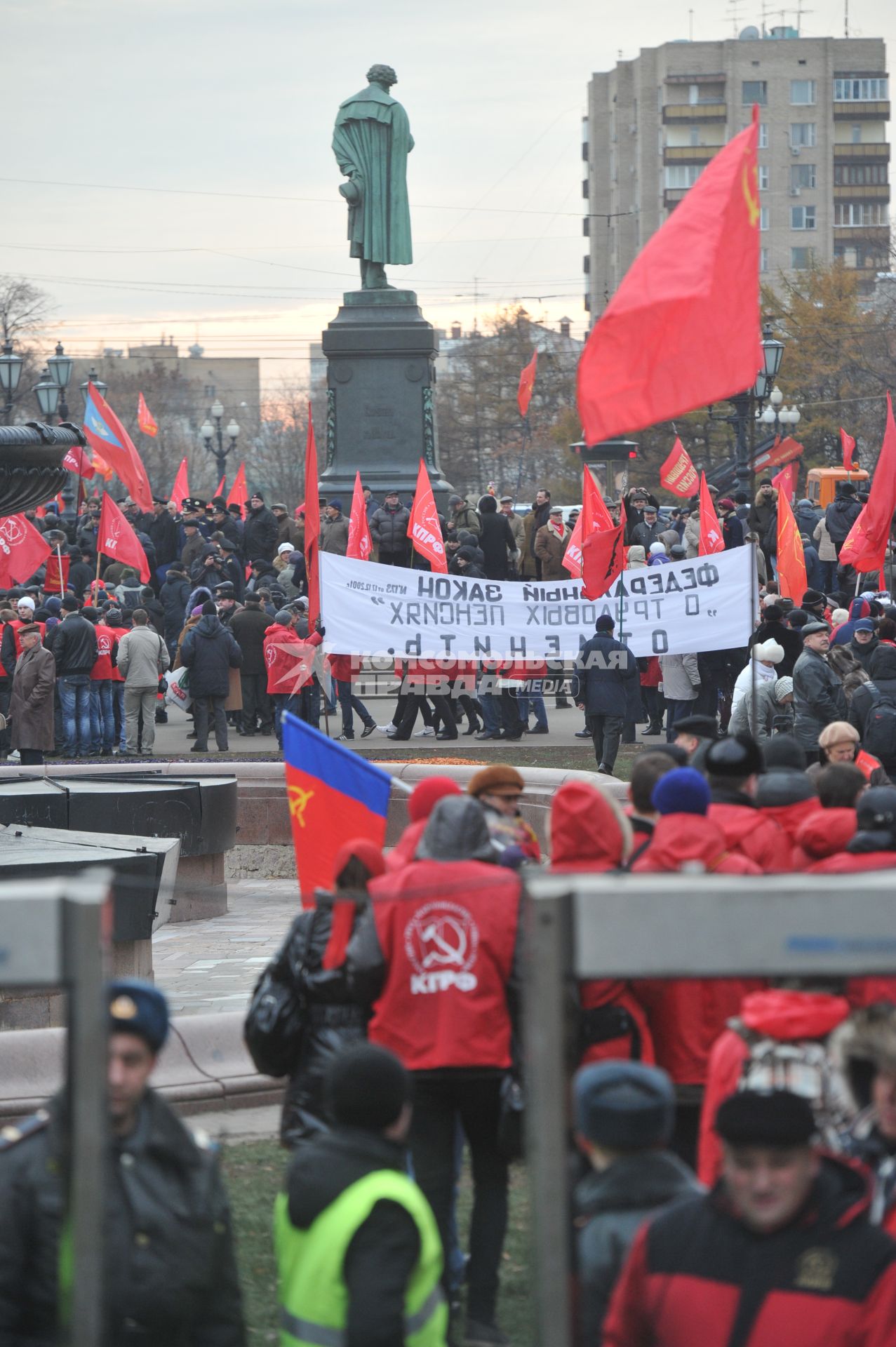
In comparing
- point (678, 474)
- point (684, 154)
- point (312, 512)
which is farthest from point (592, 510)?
point (684, 154)

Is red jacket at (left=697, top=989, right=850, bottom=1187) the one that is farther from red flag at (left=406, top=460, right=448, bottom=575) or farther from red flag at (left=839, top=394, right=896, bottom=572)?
Answer: red flag at (left=406, top=460, right=448, bottom=575)

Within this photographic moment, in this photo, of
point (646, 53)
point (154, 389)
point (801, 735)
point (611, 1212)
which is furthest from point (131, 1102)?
point (646, 53)

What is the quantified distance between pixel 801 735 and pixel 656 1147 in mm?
9710

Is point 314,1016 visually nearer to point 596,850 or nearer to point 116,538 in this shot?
point 596,850

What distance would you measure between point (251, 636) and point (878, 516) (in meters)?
6.64

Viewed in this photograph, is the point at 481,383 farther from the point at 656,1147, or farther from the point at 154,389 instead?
the point at 656,1147

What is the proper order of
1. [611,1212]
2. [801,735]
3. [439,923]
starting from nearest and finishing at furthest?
[611,1212], [439,923], [801,735]

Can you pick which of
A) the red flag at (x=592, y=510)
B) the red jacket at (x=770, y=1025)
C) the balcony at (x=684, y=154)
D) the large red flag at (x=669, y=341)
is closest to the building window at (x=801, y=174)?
the balcony at (x=684, y=154)

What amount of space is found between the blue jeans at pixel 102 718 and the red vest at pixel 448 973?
1426 centimetres

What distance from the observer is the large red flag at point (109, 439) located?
25.3 metres

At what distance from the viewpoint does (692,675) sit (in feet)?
56.6

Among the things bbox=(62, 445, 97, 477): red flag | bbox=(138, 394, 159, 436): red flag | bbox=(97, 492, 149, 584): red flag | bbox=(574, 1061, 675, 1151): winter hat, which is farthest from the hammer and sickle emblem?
bbox=(138, 394, 159, 436): red flag

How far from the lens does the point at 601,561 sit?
663 inches

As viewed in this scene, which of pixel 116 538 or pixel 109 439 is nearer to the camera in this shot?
pixel 116 538
